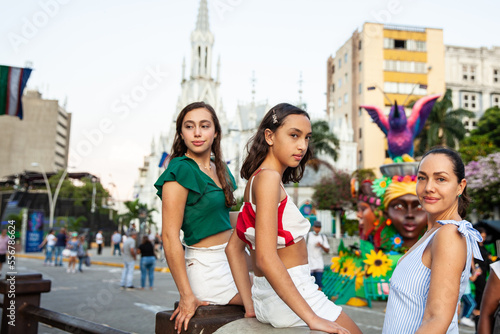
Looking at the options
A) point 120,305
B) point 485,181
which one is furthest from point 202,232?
point 485,181

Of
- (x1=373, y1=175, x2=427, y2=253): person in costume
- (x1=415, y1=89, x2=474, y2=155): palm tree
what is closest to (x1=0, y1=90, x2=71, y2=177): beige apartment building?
(x1=415, y1=89, x2=474, y2=155): palm tree

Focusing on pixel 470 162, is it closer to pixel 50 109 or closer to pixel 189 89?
pixel 189 89

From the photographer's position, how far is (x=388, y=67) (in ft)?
163

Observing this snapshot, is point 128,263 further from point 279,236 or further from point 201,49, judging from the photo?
point 201,49

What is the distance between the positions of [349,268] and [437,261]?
355 inches

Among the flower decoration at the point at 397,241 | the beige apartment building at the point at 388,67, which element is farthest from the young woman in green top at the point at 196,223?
the beige apartment building at the point at 388,67

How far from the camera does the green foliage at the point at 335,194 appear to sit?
1460 inches

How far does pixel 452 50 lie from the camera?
5128cm

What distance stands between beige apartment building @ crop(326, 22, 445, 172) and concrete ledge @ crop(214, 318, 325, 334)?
1874 inches

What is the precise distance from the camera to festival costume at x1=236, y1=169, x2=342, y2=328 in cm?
209

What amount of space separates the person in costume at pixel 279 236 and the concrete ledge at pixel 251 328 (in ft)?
0.10

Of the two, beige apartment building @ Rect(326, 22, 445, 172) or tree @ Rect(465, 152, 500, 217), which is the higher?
beige apartment building @ Rect(326, 22, 445, 172)

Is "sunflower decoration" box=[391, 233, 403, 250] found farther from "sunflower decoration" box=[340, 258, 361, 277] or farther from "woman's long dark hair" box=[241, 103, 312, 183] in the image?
"woman's long dark hair" box=[241, 103, 312, 183]

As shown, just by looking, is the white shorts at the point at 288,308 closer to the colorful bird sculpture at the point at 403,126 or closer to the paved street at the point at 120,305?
the paved street at the point at 120,305
